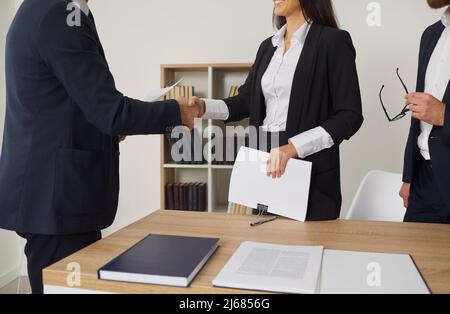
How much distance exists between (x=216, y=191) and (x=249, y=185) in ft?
6.09

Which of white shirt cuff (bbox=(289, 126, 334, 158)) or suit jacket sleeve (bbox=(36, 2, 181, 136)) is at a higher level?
suit jacket sleeve (bbox=(36, 2, 181, 136))

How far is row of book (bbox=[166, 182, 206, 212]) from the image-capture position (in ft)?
10.1

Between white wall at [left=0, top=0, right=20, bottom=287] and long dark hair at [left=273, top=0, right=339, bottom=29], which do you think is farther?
white wall at [left=0, top=0, right=20, bottom=287]

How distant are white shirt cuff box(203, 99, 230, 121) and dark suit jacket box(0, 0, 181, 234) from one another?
0.59m

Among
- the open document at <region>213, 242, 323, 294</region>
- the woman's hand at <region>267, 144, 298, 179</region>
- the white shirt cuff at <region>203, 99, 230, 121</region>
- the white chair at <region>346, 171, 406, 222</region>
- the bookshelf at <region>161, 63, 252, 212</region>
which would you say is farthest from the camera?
the bookshelf at <region>161, 63, 252, 212</region>

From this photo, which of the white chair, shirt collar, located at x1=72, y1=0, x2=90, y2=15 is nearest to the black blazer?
the white chair

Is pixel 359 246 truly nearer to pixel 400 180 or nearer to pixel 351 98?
pixel 351 98

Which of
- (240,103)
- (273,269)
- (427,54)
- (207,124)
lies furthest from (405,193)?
(207,124)

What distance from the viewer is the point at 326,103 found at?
1569 mm

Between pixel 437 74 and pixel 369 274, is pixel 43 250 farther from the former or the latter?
pixel 437 74

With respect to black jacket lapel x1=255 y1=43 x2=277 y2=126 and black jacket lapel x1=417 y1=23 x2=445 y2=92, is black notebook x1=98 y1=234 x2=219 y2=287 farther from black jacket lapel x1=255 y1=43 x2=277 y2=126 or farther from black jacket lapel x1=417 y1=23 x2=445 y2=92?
black jacket lapel x1=417 y1=23 x2=445 y2=92

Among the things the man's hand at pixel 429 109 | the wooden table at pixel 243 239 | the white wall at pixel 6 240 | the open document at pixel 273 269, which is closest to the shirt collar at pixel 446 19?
the man's hand at pixel 429 109

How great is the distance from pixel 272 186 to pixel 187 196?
176 centimetres

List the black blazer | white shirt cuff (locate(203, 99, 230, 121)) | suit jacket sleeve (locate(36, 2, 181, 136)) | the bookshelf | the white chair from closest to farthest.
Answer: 1. suit jacket sleeve (locate(36, 2, 181, 136))
2. the black blazer
3. white shirt cuff (locate(203, 99, 230, 121))
4. the white chair
5. the bookshelf
